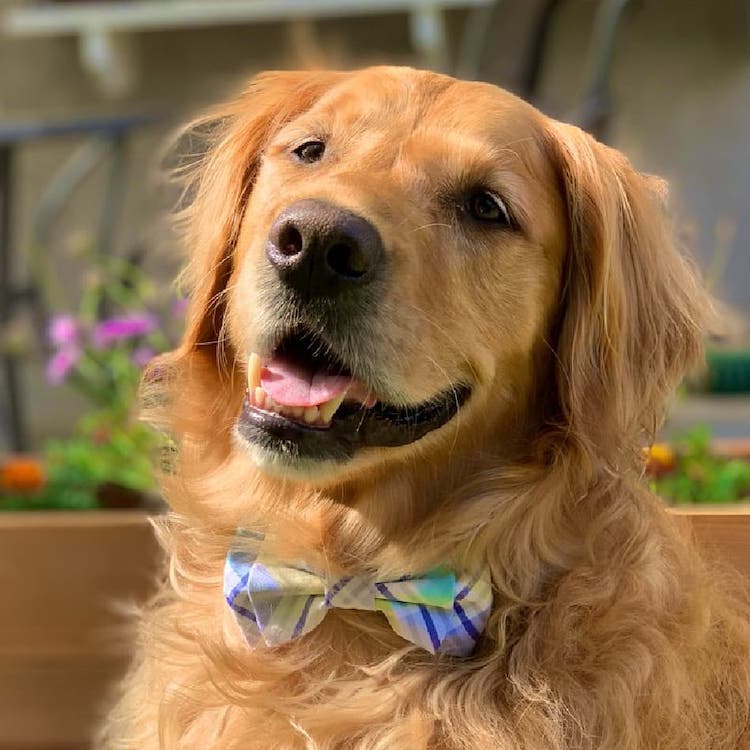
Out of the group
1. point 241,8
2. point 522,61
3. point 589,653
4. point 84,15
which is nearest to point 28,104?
point 84,15

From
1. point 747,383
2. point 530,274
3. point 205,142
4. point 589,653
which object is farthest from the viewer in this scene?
point 747,383

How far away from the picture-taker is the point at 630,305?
118 cm

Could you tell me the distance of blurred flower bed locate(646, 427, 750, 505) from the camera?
2086 millimetres

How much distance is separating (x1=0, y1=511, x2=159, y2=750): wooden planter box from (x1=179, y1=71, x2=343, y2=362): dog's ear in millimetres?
798

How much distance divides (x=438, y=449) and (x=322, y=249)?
1.07 feet

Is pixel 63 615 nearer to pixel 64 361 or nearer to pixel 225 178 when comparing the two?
pixel 64 361

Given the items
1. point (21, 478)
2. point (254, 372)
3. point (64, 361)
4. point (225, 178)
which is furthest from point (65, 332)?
point (254, 372)

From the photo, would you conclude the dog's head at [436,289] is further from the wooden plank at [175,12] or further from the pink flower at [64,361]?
the wooden plank at [175,12]

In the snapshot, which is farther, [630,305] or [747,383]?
[747,383]

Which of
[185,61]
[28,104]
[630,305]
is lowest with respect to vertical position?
[28,104]

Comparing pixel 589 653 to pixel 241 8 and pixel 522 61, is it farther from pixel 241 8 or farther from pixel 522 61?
pixel 241 8

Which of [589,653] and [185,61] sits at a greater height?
[589,653]

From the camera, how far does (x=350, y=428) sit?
107 cm

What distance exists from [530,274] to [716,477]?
1.18m
